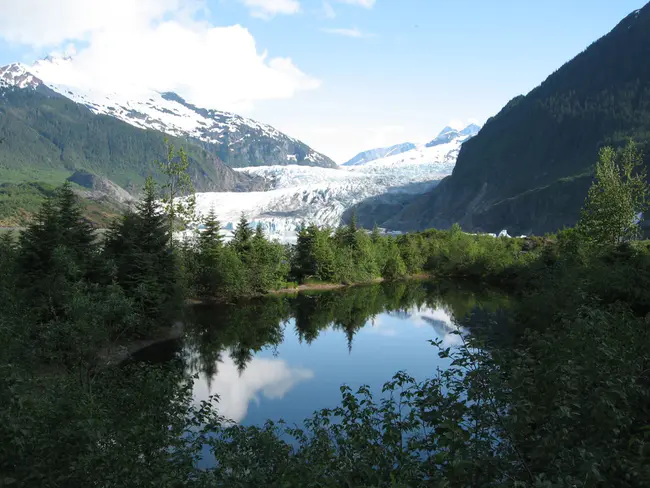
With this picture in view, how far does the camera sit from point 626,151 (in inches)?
1549

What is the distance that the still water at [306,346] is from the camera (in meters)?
23.2

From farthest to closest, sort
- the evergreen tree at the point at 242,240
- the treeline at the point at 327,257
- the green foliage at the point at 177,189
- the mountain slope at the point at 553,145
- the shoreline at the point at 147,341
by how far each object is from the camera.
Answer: the mountain slope at the point at 553,145
the evergreen tree at the point at 242,240
the treeline at the point at 327,257
the green foliage at the point at 177,189
the shoreline at the point at 147,341

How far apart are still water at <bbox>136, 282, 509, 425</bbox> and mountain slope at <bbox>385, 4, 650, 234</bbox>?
97.7 m

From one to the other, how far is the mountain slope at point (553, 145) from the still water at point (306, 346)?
97.7m

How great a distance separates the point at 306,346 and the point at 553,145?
16324cm

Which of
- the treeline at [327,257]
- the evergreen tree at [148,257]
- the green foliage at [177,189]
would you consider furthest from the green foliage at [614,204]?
the green foliage at [177,189]

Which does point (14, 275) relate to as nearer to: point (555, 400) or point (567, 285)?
point (555, 400)

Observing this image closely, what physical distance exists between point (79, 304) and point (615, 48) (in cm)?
20523

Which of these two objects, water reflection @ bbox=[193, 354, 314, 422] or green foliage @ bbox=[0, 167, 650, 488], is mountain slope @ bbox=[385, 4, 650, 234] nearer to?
green foliage @ bbox=[0, 167, 650, 488]

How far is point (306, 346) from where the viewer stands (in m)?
34.7

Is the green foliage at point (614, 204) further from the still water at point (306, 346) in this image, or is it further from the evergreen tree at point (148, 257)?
the evergreen tree at point (148, 257)

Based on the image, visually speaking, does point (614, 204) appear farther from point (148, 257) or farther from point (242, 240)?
point (242, 240)

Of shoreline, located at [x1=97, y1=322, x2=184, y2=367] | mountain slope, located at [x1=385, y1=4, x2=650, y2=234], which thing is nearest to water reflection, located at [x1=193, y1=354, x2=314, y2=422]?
shoreline, located at [x1=97, y1=322, x2=184, y2=367]

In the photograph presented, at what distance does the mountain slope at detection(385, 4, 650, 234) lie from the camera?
477ft
